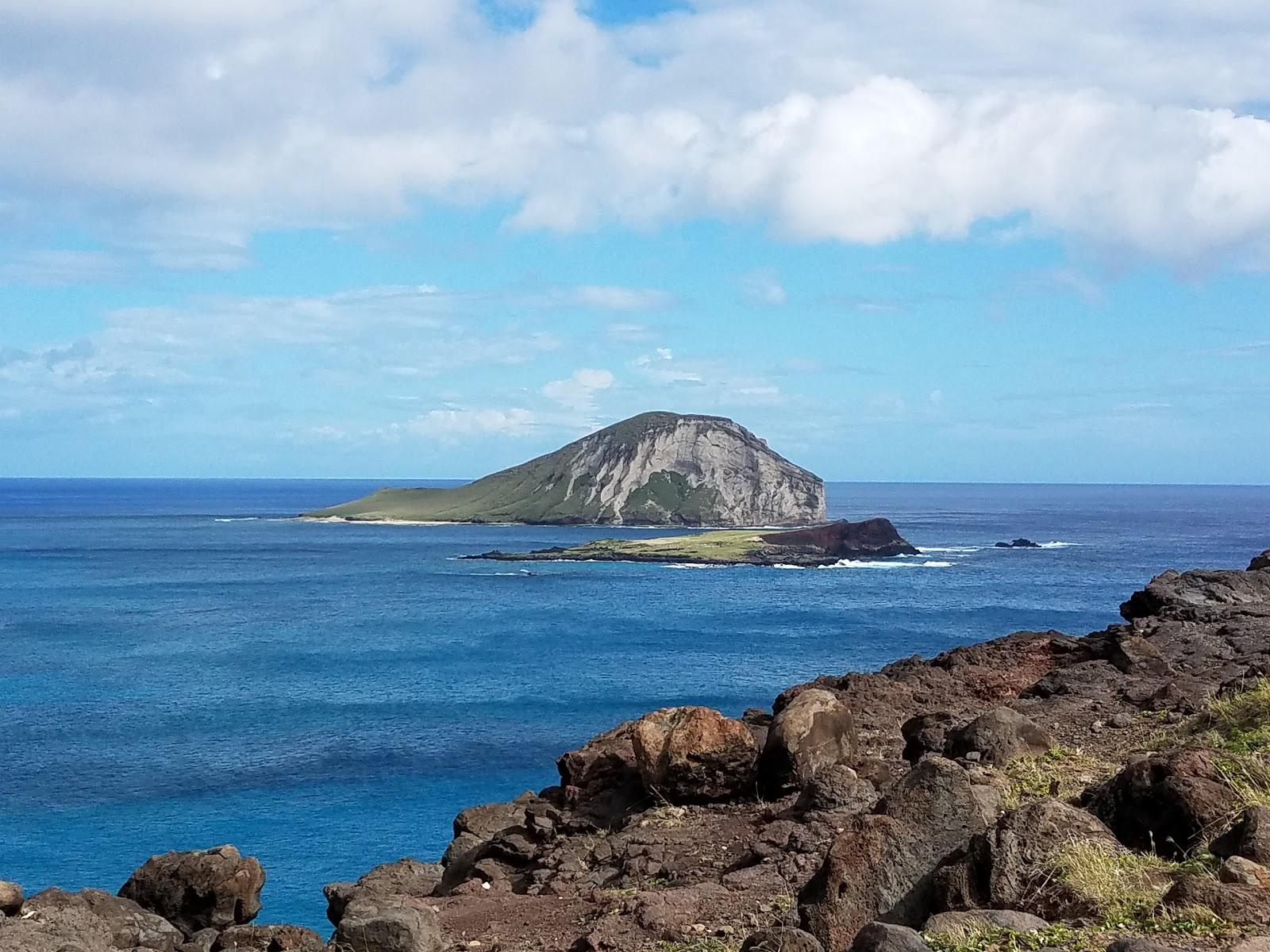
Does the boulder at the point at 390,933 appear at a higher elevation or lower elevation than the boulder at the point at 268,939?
higher

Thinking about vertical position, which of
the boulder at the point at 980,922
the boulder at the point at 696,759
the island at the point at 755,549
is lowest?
the island at the point at 755,549

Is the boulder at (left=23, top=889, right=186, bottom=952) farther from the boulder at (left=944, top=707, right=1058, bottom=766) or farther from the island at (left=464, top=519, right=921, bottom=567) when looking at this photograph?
the island at (left=464, top=519, right=921, bottom=567)

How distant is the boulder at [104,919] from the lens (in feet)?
42.1

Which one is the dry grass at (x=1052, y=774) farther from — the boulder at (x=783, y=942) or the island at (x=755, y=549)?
the island at (x=755, y=549)

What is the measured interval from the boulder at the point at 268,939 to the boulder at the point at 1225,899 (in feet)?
23.5

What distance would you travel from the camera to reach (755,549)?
117 metres

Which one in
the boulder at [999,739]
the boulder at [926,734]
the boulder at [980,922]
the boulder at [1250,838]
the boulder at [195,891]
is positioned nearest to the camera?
the boulder at [980,922]

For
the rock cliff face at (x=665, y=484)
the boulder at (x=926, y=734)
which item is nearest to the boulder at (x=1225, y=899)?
the boulder at (x=926, y=734)

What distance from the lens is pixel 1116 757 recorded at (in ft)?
42.5

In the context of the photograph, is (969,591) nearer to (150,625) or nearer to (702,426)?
(150,625)

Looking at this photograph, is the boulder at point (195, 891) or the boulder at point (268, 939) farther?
the boulder at point (195, 891)

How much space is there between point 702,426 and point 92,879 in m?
154

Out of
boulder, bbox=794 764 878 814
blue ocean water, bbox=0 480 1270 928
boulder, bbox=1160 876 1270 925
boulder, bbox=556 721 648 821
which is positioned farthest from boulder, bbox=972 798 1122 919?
blue ocean water, bbox=0 480 1270 928

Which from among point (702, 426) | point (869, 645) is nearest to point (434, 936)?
point (869, 645)
